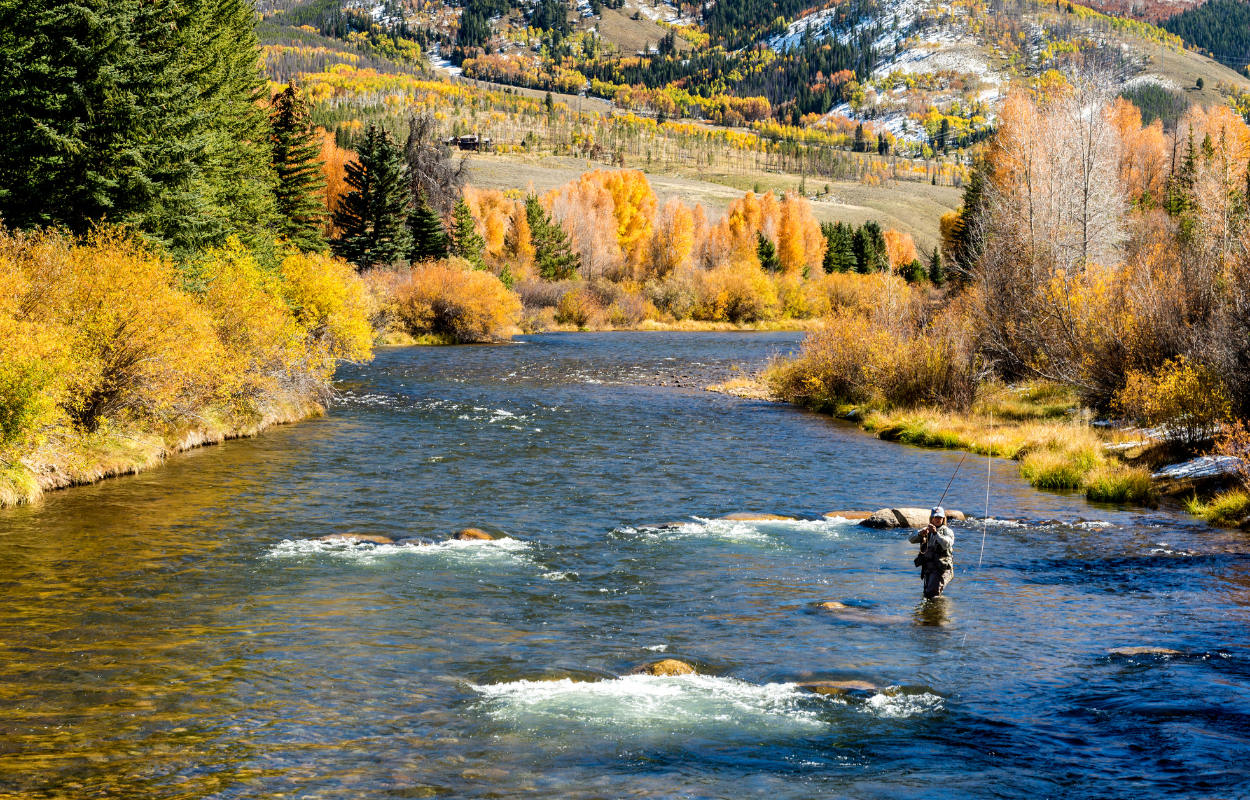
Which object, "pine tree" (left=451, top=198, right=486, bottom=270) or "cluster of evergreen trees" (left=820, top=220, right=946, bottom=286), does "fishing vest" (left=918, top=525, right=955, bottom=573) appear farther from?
"cluster of evergreen trees" (left=820, top=220, right=946, bottom=286)

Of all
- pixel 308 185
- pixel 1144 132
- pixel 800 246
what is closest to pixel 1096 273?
pixel 308 185

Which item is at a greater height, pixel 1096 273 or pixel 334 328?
pixel 1096 273

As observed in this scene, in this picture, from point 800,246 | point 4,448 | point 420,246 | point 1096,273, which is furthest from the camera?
point 800,246

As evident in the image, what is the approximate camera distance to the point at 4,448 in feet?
70.3

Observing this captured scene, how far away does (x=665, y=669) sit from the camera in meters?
13.0

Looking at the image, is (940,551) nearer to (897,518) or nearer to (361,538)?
(897,518)

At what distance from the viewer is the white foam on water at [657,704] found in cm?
1150

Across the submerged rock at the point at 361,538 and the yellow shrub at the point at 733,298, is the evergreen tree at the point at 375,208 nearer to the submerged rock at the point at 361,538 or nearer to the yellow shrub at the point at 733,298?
A: the yellow shrub at the point at 733,298

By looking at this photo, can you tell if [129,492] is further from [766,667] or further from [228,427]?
[766,667]

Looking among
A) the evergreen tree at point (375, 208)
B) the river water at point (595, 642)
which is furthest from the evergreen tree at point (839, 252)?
the river water at point (595, 642)

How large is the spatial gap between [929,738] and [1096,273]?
99.7ft

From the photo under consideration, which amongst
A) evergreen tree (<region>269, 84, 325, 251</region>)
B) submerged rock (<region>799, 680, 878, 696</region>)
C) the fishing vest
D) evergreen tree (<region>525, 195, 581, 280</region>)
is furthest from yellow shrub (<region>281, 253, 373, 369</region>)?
evergreen tree (<region>525, 195, 581, 280</region>)

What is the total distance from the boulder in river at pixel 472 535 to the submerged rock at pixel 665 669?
773 centimetres

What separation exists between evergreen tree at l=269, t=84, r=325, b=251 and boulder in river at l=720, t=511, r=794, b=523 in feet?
138
